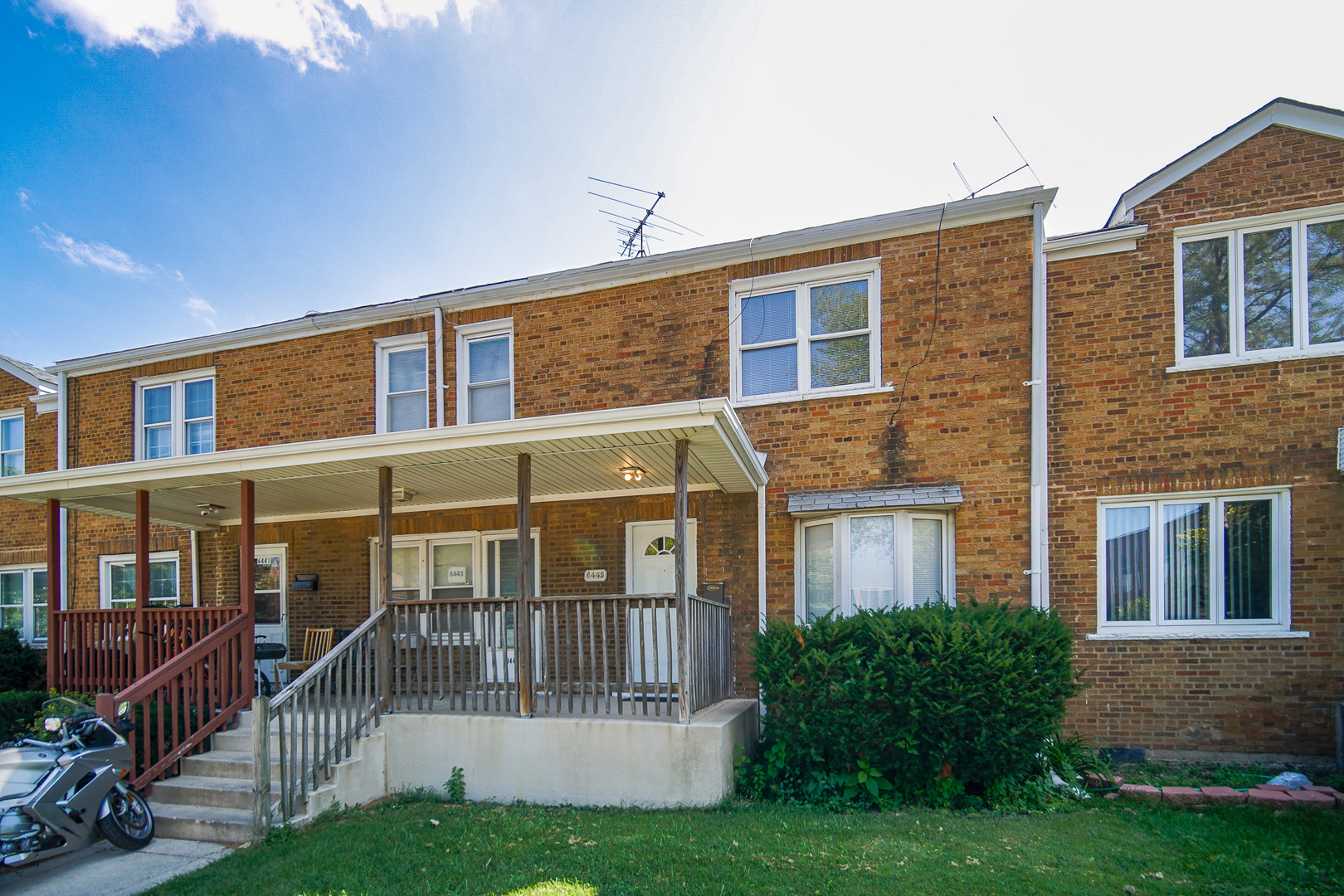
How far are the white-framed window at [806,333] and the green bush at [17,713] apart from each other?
8.44m

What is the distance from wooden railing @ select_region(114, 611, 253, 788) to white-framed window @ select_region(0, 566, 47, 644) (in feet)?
23.7

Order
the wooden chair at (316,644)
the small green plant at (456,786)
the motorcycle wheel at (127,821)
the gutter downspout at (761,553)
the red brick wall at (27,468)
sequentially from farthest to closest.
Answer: the red brick wall at (27,468), the wooden chair at (316,644), the gutter downspout at (761,553), the small green plant at (456,786), the motorcycle wheel at (127,821)

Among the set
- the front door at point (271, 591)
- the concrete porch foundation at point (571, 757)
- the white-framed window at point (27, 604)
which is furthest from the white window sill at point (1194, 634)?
the white-framed window at point (27, 604)

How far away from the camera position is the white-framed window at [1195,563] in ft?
24.1

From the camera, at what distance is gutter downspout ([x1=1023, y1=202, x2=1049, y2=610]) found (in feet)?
25.3

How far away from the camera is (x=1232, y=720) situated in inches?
285

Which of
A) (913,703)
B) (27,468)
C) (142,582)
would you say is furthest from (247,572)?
(27,468)

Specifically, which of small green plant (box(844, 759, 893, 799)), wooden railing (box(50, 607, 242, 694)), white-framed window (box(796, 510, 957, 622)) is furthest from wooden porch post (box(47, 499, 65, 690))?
small green plant (box(844, 759, 893, 799))

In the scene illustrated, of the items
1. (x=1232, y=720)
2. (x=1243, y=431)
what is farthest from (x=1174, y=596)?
(x=1243, y=431)

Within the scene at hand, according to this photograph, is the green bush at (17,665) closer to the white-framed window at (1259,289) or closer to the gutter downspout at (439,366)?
the gutter downspout at (439,366)

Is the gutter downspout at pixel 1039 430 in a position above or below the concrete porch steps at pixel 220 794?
above

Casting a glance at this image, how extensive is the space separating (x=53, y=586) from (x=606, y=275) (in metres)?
7.20

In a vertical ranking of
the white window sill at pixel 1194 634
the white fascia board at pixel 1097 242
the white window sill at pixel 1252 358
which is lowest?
the white window sill at pixel 1194 634

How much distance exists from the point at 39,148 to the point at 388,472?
17.4 meters
